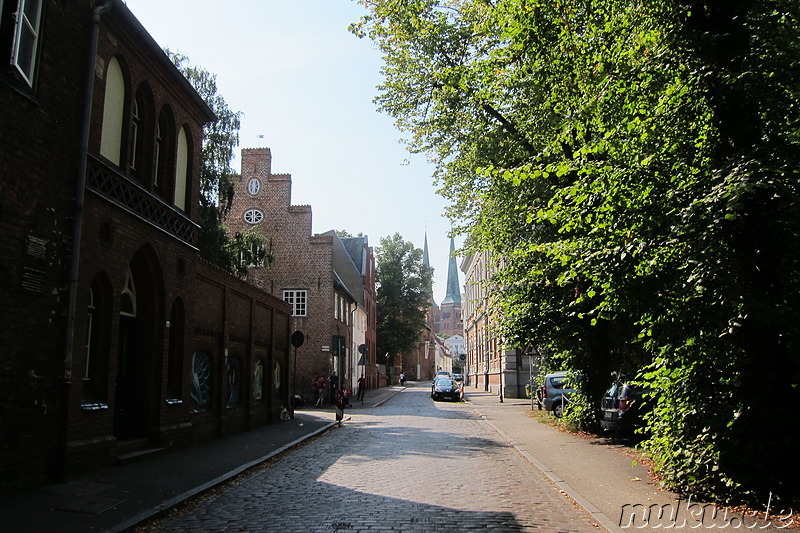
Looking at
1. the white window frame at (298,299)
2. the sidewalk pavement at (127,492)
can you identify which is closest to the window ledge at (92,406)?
the sidewalk pavement at (127,492)

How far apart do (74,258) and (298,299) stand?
28118 millimetres

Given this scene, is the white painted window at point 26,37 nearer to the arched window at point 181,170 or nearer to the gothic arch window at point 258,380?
the arched window at point 181,170

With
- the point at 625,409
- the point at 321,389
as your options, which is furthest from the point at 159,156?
the point at 321,389

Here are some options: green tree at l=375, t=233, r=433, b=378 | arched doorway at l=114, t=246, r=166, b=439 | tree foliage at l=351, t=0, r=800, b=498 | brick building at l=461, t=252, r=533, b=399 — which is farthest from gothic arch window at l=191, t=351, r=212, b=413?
green tree at l=375, t=233, r=433, b=378

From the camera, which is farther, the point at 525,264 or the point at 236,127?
the point at 236,127

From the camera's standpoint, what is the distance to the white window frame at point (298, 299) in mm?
37062

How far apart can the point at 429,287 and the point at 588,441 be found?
2033 inches

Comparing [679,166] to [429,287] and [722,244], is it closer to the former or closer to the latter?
[722,244]

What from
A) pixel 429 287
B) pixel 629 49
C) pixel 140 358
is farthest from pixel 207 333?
pixel 429 287

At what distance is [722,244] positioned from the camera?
25.8ft

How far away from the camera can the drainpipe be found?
9086 millimetres

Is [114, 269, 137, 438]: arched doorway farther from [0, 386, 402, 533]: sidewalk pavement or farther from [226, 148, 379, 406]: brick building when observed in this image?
[226, 148, 379, 406]: brick building

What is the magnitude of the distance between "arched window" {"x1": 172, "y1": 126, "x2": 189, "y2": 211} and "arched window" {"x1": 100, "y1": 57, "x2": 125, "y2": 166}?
2.64 meters

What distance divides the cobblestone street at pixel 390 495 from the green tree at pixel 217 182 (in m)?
14.1
